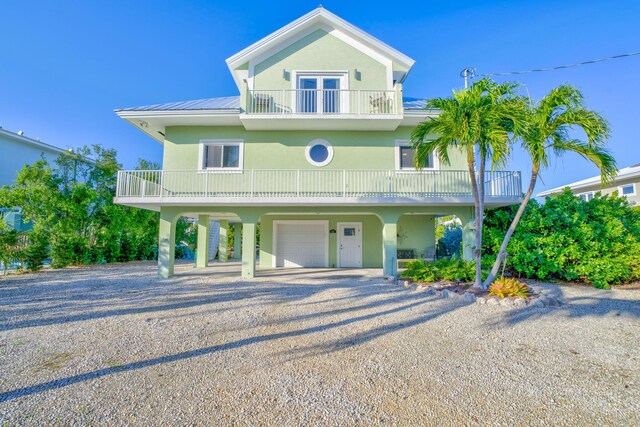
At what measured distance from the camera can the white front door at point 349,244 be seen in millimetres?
14547

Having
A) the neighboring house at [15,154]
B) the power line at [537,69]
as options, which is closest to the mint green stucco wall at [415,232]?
the power line at [537,69]

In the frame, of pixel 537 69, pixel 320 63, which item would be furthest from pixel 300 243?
pixel 537 69

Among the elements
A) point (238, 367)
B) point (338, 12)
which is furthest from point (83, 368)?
point (338, 12)

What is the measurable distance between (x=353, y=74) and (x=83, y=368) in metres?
12.2

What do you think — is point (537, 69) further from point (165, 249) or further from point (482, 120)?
point (165, 249)

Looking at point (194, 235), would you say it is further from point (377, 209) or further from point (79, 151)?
point (377, 209)

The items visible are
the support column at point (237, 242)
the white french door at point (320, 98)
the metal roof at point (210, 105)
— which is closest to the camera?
the metal roof at point (210, 105)

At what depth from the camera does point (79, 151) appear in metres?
15.3

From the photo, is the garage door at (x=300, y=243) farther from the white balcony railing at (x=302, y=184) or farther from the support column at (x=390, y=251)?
the support column at (x=390, y=251)

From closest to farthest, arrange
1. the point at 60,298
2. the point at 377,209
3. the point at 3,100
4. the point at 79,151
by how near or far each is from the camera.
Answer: the point at 60,298
the point at 377,209
the point at 79,151
the point at 3,100

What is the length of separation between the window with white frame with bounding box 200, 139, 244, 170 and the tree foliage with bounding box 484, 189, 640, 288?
9.73 meters

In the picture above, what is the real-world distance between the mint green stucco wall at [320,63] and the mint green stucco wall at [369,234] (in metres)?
5.77

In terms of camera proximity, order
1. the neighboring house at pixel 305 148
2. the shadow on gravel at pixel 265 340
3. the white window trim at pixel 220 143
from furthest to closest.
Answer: the white window trim at pixel 220 143, the neighboring house at pixel 305 148, the shadow on gravel at pixel 265 340

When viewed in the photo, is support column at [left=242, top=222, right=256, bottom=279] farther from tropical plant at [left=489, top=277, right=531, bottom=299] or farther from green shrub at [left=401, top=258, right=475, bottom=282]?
tropical plant at [left=489, top=277, right=531, bottom=299]
